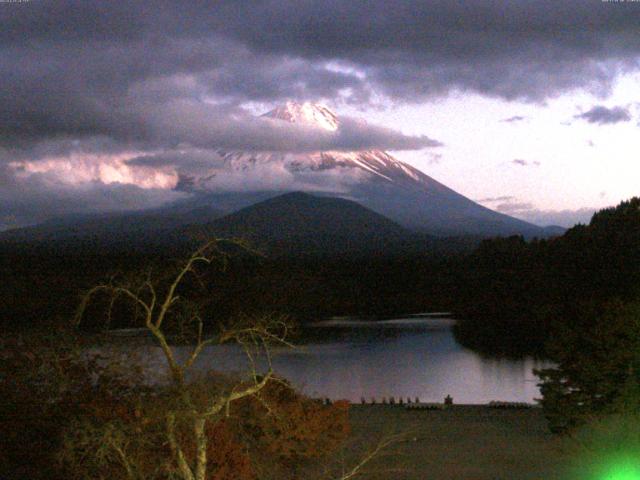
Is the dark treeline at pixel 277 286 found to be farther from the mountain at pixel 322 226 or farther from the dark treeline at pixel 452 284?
the mountain at pixel 322 226

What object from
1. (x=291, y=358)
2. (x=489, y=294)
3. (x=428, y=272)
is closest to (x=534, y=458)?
(x=291, y=358)

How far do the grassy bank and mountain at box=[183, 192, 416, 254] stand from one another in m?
103

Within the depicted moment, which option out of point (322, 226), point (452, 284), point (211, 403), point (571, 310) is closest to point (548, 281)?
point (571, 310)

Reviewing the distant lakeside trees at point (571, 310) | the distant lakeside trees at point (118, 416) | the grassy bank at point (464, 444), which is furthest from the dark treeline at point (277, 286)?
the distant lakeside trees at point (118, 416)

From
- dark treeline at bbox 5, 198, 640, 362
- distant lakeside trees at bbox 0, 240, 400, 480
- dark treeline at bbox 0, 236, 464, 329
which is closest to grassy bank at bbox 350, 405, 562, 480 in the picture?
distant lakeside trees at bbox 0, 240, 400, 480

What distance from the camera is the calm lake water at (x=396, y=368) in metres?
26.8

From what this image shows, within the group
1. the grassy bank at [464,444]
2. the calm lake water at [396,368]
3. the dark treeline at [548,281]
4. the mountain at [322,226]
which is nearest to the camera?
the grassy bank at [464,444]

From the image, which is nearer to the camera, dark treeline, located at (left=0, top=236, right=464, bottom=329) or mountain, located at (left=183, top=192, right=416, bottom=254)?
dark treeline, located at (left=0, top=236, right=464, bottom=329)

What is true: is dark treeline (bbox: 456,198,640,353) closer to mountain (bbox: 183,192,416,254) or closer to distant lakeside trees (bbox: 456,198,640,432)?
distant lakeside trees (bbox: 456,198,640,432)

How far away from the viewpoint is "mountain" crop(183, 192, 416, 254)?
457 feet

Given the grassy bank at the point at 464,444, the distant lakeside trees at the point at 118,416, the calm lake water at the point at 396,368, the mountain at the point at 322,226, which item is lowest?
the calm lake water at the point at 396,368

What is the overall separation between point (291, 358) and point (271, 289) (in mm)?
31944

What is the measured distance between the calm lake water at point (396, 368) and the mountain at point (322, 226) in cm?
7968

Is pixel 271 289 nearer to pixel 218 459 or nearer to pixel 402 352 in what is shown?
pixel 402 352
